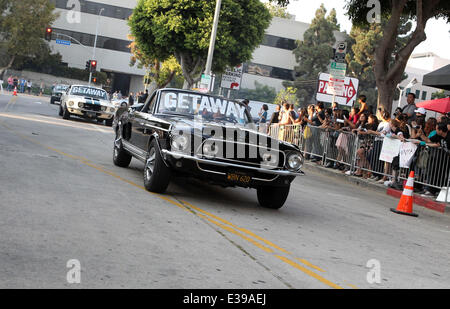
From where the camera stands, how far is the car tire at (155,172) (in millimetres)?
8133

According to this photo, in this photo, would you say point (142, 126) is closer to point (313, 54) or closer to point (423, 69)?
point (313, 54)

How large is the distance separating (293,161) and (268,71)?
6508 cm

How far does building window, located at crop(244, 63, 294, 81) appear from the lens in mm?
72000


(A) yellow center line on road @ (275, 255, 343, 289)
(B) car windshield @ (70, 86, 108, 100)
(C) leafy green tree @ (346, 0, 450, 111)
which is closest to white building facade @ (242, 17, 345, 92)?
(B) car windshield @ (70, 86, 108, 100)

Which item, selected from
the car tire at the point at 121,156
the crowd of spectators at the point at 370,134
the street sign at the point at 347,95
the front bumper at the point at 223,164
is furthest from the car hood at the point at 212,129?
the street sign at the point at 347,95

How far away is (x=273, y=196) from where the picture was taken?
8641 mm

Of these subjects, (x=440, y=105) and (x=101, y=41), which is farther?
(x=101, y=41)

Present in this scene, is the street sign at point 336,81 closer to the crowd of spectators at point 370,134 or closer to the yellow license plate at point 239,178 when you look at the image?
the crowd of spectators at point 370,134

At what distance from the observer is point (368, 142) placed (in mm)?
15383

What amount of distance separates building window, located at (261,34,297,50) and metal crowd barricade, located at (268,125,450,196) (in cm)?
5153

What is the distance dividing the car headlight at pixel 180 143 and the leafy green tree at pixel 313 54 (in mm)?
61438

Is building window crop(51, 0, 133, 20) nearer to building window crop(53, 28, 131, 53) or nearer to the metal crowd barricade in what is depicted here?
building window crop(53, 28, 131, 53)

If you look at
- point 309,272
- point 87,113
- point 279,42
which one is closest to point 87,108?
point 87,113

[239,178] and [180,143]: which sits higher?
[180,143]
